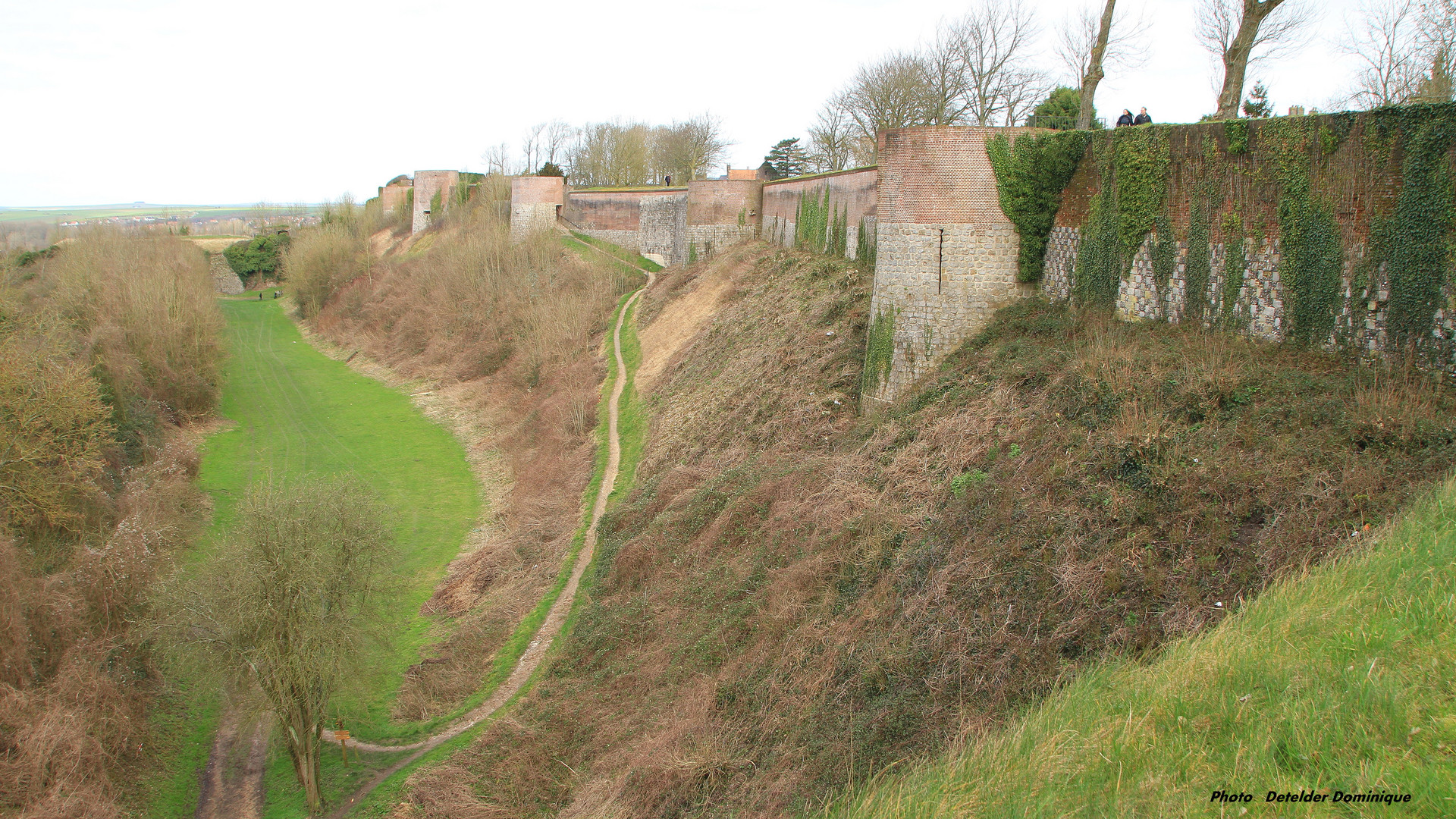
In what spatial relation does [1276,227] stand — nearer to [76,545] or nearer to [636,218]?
[76,545]

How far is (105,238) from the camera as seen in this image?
109ft

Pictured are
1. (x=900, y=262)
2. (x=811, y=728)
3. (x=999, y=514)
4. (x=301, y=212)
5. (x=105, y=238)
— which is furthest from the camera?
(x=301, y=212)

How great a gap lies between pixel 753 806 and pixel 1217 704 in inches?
155

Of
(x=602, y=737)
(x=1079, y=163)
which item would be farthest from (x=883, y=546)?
(x=1079, y=163)

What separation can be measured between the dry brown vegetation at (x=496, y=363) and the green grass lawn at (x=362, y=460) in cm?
56

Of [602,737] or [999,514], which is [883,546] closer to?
[999,514]

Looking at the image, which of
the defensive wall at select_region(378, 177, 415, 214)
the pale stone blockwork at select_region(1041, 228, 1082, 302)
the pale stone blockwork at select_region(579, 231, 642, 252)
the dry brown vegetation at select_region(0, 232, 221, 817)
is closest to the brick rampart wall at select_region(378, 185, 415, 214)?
the defensive wall at select_region(378, 177, 415, 214)

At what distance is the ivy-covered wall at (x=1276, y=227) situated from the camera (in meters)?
7.91

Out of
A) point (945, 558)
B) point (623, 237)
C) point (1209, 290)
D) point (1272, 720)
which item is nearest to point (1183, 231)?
point (1209, 290)

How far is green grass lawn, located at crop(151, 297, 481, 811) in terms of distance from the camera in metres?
14.2

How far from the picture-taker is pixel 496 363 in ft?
106

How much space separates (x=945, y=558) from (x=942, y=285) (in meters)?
5.76

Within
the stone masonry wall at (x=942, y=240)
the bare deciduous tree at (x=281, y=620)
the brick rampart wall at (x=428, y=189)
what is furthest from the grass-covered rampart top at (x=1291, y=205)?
the brick rampart wall at (x=428, y=189)

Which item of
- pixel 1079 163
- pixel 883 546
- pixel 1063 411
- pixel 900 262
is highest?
pixel 1079 163
